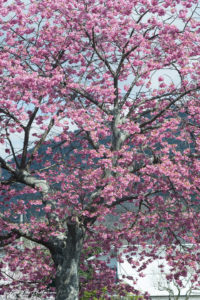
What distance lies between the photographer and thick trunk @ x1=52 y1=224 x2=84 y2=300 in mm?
9461

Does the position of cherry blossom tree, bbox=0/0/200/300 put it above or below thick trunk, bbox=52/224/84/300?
above

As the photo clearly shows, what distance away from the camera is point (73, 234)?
9594 millimetres

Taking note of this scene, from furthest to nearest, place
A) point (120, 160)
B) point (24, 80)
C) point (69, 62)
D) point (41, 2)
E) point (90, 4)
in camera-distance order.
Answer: point (69, 62) → point (41, 2) → point (90, 4) → point (120, 160) → point (24, 80)

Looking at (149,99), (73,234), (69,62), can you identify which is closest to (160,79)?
(149,99)

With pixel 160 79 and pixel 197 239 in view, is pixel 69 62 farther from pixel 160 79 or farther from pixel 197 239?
pixel 197 239

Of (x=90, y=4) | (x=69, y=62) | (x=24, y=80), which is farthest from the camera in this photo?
(x=69, y=62)

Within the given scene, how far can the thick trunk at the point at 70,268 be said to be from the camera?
946 cm

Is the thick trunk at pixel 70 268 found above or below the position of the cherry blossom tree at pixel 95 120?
below

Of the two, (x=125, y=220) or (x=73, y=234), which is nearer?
(x=73, y=234)

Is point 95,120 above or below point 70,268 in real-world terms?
above

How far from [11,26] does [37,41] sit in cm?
78

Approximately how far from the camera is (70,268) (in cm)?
953

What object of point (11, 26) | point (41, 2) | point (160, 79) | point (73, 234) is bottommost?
point (73, 234)

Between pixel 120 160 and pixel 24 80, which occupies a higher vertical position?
pixel 24 80
